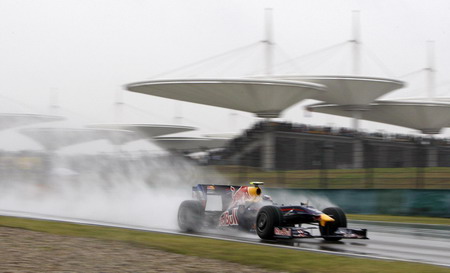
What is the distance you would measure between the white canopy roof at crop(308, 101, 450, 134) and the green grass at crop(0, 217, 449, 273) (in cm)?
5607

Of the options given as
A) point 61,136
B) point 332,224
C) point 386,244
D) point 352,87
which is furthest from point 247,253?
point 352,87

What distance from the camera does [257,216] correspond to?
12.7 meters

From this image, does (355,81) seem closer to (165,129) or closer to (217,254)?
(165,129)

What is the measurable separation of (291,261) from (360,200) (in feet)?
45.4

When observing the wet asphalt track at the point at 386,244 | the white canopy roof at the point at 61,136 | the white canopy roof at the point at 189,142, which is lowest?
the wet asphalt track at the point at 386,244

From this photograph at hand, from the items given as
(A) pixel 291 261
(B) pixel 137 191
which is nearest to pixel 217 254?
(A) pixel 291 261

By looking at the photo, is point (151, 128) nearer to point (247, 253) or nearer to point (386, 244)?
point (386, 244)

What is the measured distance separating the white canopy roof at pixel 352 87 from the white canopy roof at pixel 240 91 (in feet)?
5.25

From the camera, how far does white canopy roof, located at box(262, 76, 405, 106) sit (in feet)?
191

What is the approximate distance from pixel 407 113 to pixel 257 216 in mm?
61744

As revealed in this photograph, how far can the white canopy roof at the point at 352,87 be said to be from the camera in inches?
2287

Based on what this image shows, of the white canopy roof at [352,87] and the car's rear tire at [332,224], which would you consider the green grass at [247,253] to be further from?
the white canopy roof at [352,87]

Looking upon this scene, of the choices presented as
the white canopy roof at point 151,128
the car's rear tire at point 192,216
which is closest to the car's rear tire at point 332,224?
the car's rear tire at point 192,216

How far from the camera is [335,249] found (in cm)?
1109
